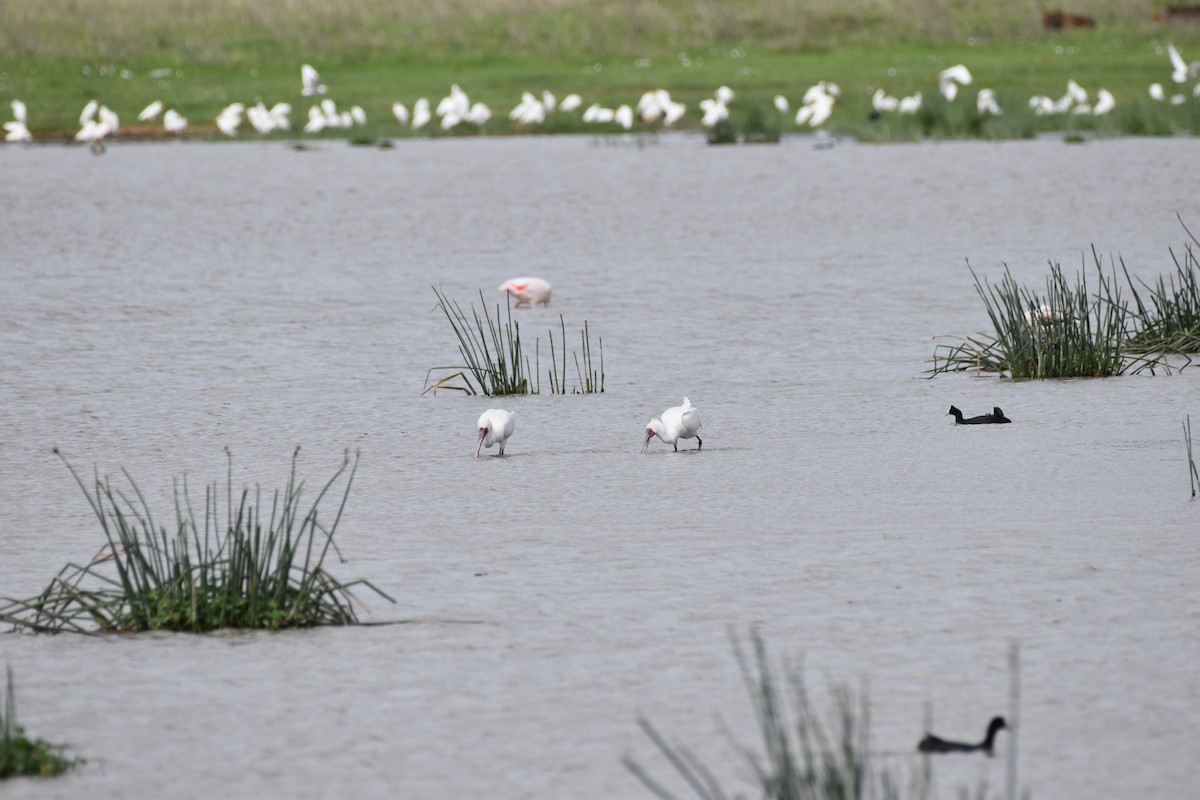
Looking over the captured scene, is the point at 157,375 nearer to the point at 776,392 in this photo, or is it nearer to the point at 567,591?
the point at 776,392

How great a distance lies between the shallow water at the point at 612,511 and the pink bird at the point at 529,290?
206 millimetres

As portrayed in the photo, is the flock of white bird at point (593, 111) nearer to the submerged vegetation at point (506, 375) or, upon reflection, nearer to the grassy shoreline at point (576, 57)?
the grassy shoreline at point (576, 57)

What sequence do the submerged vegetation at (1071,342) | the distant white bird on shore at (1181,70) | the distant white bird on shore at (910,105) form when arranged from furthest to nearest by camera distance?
1. the distant white bird on shore at (1181,70)
2. the distant white bird on shore at (910,105)
3. the submerged vegetation at (1071,342)

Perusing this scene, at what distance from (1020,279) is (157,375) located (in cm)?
614

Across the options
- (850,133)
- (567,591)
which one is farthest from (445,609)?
(850,133)

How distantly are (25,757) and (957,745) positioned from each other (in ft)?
6.55

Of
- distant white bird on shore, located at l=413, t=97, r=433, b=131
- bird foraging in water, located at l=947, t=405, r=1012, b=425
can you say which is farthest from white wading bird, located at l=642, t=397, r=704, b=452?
distant white bird on shore, located at l=413, t=97, r=433, b=131

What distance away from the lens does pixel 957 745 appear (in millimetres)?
4227

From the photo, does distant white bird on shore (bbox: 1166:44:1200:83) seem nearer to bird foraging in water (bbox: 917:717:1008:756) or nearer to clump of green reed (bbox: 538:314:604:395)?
clump of green reed (bbox: 538:314:604:395)

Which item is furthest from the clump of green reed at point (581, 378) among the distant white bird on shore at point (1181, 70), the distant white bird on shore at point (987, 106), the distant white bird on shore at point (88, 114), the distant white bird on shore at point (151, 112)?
the distant white bird on shore at point (151, 112)

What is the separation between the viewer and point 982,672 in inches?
191

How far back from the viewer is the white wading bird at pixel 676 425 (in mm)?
7770

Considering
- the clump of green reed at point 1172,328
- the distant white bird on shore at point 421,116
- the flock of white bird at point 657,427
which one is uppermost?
the distant white bird on shore at point 421,116

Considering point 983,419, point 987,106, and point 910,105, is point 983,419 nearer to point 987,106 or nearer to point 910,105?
point 987,106
